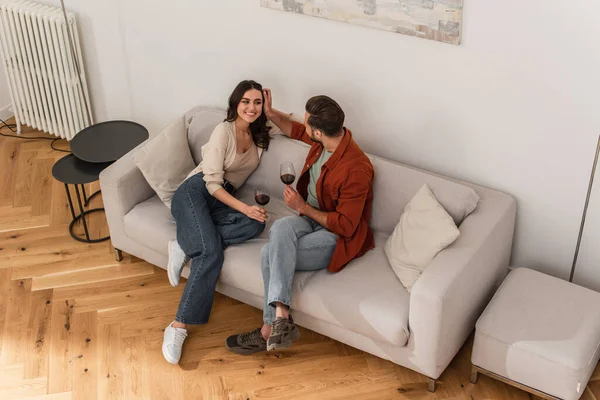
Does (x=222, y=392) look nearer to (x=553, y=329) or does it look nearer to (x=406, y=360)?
(x=406, y=360)

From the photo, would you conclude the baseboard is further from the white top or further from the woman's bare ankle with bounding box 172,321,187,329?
the woman's bare ankle with bounding box 172,321,187,329

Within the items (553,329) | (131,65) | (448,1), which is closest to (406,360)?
(553,329)

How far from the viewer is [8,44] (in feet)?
16.7

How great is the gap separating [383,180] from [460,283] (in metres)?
0.72

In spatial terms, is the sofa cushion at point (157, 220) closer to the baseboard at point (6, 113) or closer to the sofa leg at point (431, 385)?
the sofa leg at point (431, 385)

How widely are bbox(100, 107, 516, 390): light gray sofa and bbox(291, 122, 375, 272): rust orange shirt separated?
82 mm

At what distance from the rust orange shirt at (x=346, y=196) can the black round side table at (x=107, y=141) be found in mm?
1331

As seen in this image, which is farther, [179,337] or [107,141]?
[107,141]

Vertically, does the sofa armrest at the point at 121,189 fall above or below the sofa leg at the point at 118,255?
above

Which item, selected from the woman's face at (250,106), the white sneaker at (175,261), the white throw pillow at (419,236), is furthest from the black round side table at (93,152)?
the white throw pillow at (419,236)

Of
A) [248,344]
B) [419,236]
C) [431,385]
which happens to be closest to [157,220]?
[248,344]

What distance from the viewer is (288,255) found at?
11.2 ft

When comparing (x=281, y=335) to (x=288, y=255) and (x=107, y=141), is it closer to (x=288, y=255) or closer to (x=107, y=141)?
(x=288, y=255)

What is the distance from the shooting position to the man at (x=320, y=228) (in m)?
3.41
